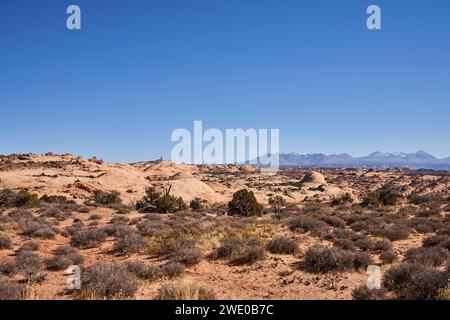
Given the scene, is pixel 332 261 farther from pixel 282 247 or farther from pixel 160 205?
pixel 160 205

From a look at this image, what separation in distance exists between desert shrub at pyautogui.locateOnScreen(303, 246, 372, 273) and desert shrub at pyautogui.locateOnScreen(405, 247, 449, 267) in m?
1.50

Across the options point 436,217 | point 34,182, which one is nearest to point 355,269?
point 436,217

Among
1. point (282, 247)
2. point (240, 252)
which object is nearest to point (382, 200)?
point (282, 247)

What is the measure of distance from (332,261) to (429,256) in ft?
10.8

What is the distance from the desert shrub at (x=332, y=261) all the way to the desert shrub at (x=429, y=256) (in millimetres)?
1498

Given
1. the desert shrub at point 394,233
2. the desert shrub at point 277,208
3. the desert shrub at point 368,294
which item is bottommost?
the desert shrub at point 277,208

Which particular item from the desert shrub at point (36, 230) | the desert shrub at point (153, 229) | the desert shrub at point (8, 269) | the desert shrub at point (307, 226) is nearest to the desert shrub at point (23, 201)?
the desert shrub at point (36, 230)

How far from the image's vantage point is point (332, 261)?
10.8 metres

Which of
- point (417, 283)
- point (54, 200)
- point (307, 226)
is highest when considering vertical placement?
point (417, 283)

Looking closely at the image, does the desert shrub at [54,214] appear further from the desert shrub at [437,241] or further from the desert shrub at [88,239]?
the desert shrub at [437,241]

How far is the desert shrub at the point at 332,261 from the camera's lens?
1077cm

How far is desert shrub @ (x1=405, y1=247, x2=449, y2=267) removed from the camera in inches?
436
